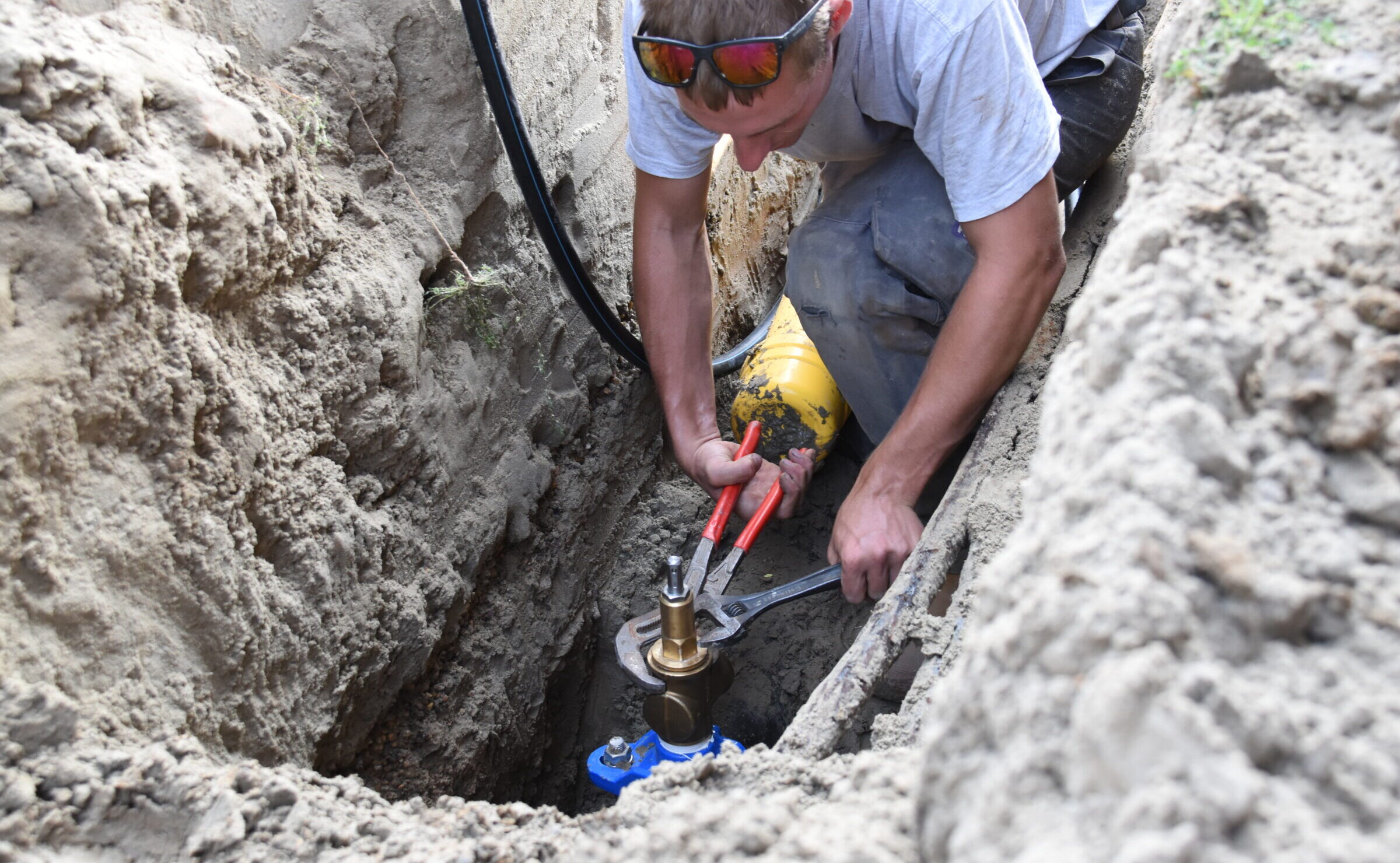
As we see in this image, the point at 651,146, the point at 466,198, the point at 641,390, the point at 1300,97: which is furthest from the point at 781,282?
the point at 1300,97

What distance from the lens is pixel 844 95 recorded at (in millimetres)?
1633

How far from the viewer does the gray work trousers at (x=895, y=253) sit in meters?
1.75

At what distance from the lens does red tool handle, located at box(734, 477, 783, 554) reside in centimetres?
178

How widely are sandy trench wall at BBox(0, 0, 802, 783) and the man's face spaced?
0.50 metres

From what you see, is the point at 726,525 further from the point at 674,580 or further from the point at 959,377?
the point at 959,377

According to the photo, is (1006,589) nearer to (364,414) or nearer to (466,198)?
(364,414)

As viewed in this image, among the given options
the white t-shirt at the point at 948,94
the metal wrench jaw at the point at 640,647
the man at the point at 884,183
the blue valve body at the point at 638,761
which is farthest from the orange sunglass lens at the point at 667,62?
the blue valve body at the point at 638,761

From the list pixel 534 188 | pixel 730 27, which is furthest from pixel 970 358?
pixel 534 188

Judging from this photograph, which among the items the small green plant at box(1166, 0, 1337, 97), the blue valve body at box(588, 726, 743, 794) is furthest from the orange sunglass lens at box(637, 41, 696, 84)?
the blue valve body at box(588, 726, 743, 794)

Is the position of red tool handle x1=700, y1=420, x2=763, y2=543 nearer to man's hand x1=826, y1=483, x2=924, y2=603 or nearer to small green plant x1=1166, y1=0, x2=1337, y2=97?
man's hand x1=826, y1=483, x2=924, y2=603

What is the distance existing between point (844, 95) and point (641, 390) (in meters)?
0.88

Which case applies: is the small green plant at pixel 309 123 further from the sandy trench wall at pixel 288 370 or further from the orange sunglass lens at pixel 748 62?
the orange sunglass lens at pixel 748 62

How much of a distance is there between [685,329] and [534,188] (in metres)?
0.43

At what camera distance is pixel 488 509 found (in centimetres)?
177
